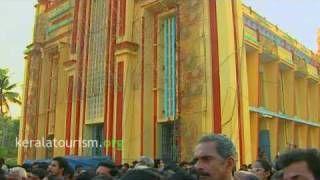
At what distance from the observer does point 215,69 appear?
1697cm

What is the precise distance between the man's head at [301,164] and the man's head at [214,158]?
40 cm

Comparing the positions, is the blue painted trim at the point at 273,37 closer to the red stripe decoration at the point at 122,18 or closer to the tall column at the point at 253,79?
the tall column at the point at 253,79

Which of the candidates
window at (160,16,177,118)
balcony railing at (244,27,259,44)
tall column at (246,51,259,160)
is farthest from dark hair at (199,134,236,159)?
tall column at (246,51,259,160)

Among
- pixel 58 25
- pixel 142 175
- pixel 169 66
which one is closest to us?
pixel 142 175

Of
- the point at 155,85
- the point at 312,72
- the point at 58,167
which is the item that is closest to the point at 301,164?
the point at 58,167

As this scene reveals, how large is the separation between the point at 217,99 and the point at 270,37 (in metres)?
6.19

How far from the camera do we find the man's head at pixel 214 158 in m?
3.22

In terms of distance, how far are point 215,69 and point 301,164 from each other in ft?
46.1

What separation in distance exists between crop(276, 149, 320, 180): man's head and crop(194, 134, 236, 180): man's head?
40 cm

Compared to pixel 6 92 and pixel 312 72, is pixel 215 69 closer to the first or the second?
pixel 312 72

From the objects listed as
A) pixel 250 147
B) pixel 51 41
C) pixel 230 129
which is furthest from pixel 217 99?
pixel 51 41

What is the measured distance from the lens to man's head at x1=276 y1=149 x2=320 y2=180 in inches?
117

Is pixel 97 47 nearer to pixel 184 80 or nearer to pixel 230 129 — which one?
pixel 184 80

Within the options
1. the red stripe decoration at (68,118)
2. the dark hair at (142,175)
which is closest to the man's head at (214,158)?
the dark hair at (142,175)
